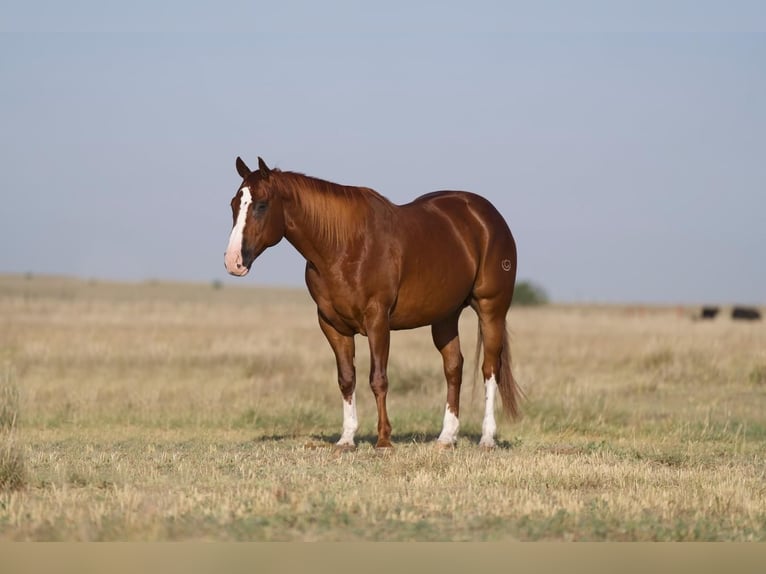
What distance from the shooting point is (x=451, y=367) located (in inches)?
442

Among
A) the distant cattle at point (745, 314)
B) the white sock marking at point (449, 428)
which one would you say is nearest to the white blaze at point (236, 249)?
the white sock marking at point (449, 428)

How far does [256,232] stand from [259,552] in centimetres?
416

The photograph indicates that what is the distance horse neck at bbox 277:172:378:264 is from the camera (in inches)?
390

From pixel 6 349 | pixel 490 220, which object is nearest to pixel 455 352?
pixel 490 220

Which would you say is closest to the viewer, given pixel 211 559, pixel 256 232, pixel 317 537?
pixel 211 559

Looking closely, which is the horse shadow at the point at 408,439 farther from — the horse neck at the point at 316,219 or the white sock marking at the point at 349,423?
the horse neck at the point at 316,219

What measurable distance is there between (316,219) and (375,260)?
26.8 inches

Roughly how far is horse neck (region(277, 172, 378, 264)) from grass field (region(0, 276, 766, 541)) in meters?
1.91

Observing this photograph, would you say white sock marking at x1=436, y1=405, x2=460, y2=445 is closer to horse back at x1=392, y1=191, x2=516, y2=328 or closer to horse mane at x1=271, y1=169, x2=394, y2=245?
horse back at x1=392, y1=191, x2=516, y2=328

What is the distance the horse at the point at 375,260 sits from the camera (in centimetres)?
966

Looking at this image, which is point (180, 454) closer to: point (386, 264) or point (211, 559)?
point (386, 264)

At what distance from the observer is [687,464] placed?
9648mm

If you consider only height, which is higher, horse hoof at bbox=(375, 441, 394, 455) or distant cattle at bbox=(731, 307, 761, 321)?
distant cattle at bbox=(731, 307, 761, 321)

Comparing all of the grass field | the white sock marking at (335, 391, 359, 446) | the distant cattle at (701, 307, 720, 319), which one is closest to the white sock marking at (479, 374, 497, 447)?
the grass field
